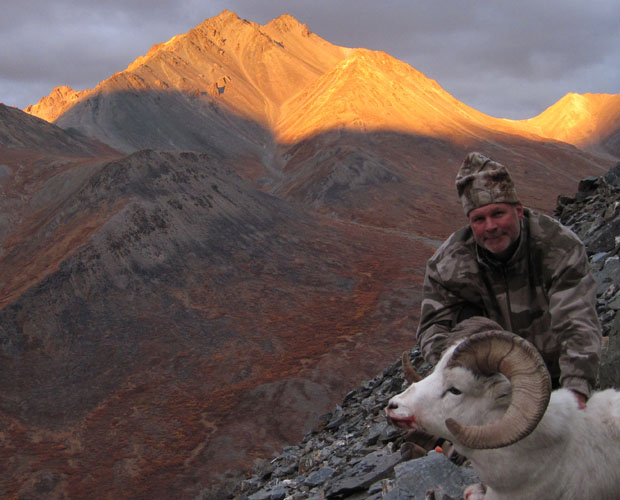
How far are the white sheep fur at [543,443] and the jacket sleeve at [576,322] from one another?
0.14 meters

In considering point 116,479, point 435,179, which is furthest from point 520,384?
point 435,179

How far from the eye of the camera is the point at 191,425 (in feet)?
48.5

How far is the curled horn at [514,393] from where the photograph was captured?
2688 mm

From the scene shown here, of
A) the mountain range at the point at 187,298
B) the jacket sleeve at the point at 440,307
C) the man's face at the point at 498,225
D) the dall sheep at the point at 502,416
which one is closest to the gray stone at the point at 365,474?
the jacket sleeve at the point at 440,307

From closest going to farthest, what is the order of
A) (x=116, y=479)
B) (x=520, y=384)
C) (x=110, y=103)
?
(x=520, y=384) < (x=116, y=479) < (x=110, y=103)

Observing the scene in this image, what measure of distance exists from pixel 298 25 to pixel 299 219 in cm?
11352

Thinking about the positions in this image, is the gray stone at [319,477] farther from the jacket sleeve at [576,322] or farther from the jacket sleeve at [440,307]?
the jacket sleeve at [576,322]

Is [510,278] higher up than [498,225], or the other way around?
[498,225]

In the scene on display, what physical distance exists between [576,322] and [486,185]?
108cm

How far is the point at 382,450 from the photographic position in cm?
674

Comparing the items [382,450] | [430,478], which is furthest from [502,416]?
[382,450]

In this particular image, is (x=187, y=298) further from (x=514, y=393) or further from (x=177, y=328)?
(x=514, y=393)

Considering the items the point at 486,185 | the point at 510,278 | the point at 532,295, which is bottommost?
the point at 532,295

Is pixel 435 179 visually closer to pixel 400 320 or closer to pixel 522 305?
pixel 400 320
